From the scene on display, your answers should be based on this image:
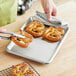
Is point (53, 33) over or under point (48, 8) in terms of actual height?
under

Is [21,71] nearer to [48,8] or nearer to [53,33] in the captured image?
[53,33]

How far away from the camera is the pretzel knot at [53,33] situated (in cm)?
133

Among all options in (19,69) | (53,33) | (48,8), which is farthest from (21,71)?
(48,8)

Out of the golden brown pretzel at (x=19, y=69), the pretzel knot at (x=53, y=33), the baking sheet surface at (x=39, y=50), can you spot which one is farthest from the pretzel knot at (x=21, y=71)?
the pretzel knot at (x=53, y=33)

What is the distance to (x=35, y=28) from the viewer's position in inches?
54.9

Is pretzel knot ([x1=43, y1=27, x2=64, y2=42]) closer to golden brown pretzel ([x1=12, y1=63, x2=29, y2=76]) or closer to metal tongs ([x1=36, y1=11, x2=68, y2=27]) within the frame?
metal tongs ([x1=36, y1=11, x2=68, y2=27])

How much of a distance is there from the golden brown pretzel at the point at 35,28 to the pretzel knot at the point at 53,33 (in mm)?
37

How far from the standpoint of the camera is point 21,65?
1117mm

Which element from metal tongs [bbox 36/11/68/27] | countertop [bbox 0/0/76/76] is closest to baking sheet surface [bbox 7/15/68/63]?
countertop [bbox 0/0/76/76]

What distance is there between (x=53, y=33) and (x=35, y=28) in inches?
4.6

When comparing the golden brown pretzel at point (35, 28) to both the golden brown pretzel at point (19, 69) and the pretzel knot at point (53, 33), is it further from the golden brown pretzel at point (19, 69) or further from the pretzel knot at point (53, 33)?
the golden brown pretzel at point (19, 69)

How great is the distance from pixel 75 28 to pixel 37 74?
1.67 ft

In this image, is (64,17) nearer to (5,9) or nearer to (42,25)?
(42,25)

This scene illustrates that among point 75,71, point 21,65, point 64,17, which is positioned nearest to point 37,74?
point 21,65
